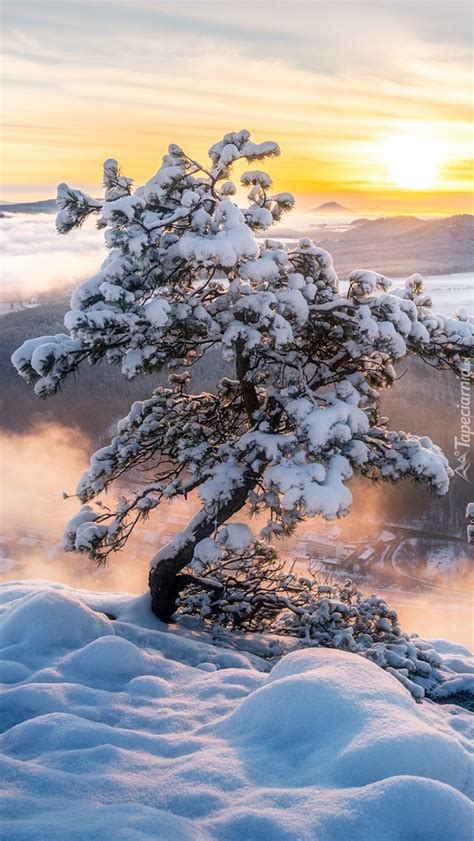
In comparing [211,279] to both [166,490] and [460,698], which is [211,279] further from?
[460,698]

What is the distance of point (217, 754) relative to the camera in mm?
4586

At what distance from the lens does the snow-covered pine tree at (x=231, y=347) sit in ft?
24.9

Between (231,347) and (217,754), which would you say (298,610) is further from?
(217,754)

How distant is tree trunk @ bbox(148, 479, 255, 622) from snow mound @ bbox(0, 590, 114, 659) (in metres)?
2.45

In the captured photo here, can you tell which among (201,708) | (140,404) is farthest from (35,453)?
(201,708)

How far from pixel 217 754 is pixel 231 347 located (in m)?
4.90

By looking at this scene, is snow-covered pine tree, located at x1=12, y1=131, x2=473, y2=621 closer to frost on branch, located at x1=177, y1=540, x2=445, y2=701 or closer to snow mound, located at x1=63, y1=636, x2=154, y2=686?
frost on branch, located at x1=177, y1=540, x2=445, y2=701

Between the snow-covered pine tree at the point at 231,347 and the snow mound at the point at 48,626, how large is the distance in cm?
207

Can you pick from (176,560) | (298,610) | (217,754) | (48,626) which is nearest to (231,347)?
(176,560)

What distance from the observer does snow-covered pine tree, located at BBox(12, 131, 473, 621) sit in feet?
24.9

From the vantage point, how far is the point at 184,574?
10.0 metres

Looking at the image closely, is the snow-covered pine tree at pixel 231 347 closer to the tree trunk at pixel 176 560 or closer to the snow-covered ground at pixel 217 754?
the tree trunk at pixel 176 560

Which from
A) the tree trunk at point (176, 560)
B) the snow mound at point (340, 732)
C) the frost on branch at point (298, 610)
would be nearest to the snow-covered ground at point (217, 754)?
the snow mound at point (340, 732)

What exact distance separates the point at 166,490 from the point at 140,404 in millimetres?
1636
